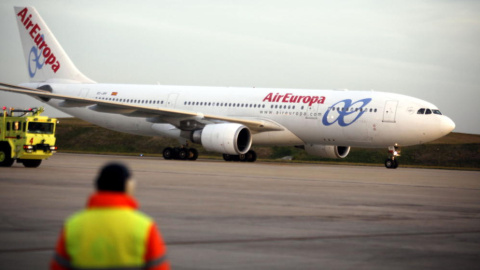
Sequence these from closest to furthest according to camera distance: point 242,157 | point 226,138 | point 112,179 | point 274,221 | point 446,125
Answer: point 112,179
point 274,221
point 446,125
point 226,138
point 242,157

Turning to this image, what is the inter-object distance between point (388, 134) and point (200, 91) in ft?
35.8

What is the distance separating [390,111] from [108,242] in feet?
102

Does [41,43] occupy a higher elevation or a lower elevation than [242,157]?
higher

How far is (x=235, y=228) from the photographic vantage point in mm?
12031

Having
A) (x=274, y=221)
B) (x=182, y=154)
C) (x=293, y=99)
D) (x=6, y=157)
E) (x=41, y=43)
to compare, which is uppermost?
(x=41, y=43)

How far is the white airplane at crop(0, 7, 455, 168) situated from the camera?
34562 millimetres

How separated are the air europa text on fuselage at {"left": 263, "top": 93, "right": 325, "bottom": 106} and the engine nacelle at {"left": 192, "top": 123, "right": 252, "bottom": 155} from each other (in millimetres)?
2582

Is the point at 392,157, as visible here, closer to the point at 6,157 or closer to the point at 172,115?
the point at 172,115

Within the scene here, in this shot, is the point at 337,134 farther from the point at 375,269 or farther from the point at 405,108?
the point at 375,269

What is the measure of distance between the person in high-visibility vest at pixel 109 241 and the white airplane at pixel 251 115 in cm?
3056

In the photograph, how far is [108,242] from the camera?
4090mm

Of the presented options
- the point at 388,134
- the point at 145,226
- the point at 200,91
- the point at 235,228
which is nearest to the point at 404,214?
the point at 235,228

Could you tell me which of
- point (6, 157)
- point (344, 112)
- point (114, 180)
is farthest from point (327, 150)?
point (114, 180)

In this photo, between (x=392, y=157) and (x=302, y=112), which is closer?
(x=392, y=157)
